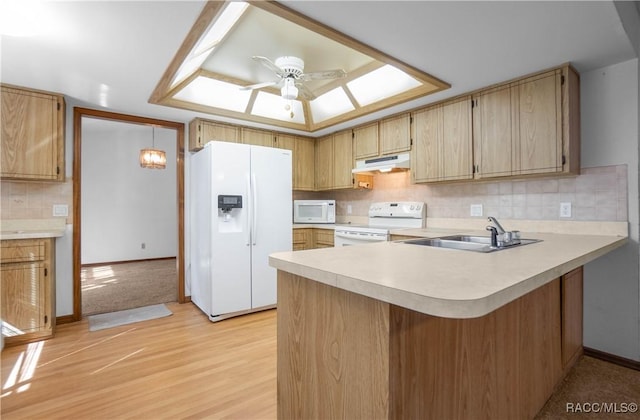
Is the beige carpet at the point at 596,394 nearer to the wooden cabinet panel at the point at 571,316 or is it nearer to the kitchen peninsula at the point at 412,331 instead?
the wooden cabinet panel at the point at 571,316

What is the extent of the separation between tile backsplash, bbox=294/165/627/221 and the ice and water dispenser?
1820 millimetres

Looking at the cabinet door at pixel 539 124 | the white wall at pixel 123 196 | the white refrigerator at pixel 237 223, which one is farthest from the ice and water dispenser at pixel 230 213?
the white wall at pixel 123 196

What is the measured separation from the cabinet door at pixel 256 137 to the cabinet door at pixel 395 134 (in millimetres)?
1428

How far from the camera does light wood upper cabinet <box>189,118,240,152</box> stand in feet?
11.6

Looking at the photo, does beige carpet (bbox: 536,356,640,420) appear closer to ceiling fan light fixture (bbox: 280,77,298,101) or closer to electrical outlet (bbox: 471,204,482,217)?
electrical outlet (bbox: 471,204,482,217)

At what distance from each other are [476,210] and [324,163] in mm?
2122

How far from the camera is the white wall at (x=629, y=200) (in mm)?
2195

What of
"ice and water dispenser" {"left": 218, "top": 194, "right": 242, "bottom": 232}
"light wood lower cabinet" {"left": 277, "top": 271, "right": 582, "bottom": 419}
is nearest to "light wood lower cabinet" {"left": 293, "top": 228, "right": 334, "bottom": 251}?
"ice and water dispenser" {"left": 218, "top": 194, "right": 242, "bottom": 232}

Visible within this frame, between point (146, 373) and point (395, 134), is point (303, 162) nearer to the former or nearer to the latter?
point (395, 134)

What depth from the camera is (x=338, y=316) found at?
1095 mm

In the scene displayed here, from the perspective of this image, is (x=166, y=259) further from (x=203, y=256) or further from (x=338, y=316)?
(x=338, y=316)

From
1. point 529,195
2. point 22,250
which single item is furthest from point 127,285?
point 529,195

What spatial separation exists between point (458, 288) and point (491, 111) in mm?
2402

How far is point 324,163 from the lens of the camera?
14.5ft
